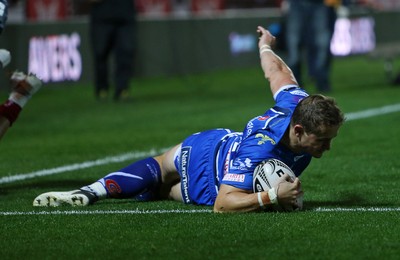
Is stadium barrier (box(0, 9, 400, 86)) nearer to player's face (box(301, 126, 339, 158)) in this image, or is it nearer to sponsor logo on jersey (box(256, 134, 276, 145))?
sponsor logo on jersey (box(256, 134, 276, 145))

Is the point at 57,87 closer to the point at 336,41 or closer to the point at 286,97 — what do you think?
the point at 336,41

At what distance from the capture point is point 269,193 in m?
6.51

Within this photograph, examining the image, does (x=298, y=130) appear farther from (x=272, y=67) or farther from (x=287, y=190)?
(x=272, y=67)

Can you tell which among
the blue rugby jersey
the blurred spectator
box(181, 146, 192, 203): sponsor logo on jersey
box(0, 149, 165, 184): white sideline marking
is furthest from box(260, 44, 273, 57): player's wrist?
the blurred spectator

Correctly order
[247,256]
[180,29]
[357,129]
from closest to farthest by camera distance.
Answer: [247,256]
[357,129]
[180,29]

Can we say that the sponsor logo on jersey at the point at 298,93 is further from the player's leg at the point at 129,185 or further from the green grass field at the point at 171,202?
the player's leg at the point at 129,185

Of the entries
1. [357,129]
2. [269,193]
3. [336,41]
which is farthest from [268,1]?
[269,193]

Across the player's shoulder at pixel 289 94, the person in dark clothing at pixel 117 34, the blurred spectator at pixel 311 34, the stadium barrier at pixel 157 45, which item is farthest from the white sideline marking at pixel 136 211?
the stadium barrier at pixel 157 45

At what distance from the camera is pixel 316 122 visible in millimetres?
6465

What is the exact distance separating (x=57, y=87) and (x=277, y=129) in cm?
1297

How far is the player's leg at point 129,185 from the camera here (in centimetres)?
728

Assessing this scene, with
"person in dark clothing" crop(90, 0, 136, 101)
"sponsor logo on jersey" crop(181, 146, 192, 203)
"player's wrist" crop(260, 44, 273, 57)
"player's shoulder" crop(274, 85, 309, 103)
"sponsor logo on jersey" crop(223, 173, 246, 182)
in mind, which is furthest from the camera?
"person in dark clothing" crop(90, 0, 136, 101)

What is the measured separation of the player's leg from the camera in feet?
23.9

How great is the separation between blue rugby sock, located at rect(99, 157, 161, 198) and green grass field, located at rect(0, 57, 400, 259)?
3.3 inches
